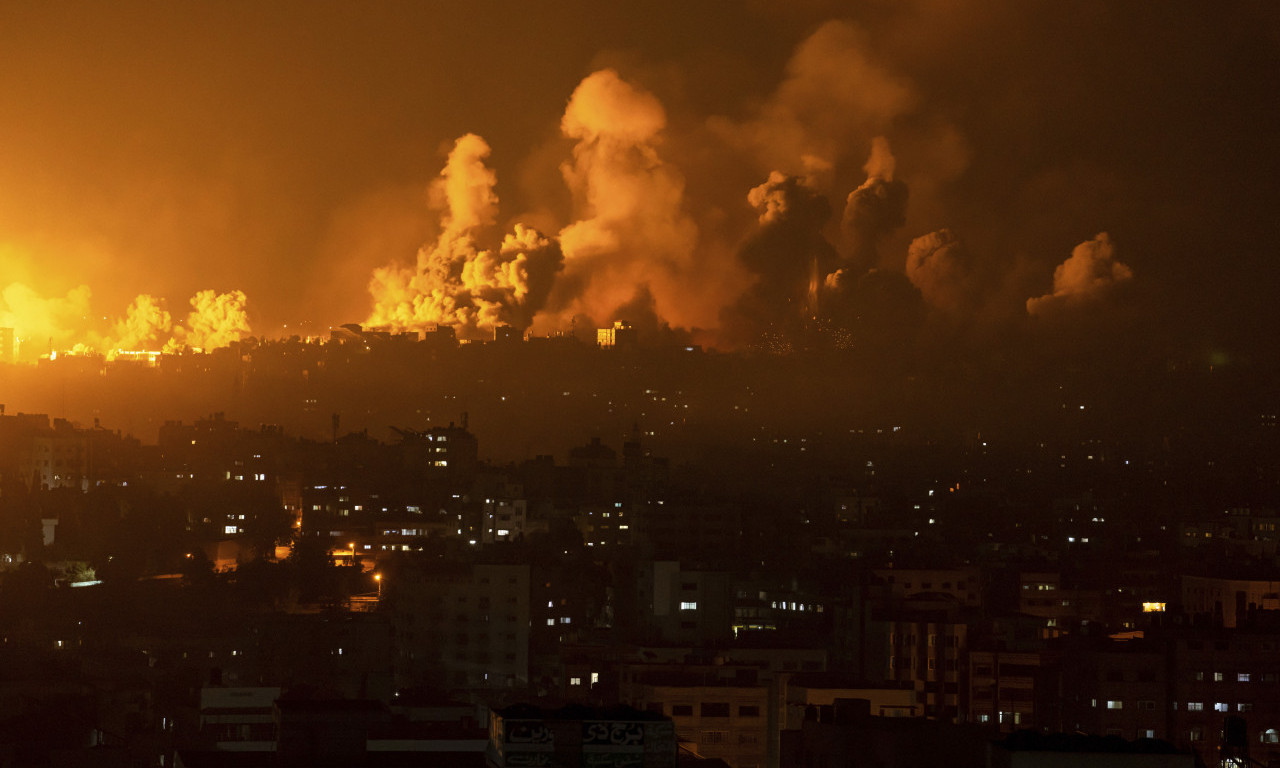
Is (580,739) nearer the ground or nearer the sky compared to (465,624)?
nearer the ground

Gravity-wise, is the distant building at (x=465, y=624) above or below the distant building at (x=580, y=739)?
above

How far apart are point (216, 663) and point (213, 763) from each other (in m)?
16.7

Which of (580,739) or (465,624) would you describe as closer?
(580,739)

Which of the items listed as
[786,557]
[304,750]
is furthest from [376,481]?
[304,750]

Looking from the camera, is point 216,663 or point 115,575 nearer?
point 216,663

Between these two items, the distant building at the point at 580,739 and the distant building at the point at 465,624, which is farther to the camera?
the distant building at the point at 465,624

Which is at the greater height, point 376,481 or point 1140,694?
point 376,481

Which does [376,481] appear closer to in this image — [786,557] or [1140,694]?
[786,557]

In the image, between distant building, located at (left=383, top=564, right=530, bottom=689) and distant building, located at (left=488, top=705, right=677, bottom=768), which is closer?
distant building, located at (left=488, top=705, right=677, bottom=768)

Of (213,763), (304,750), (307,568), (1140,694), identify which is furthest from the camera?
(307,568)

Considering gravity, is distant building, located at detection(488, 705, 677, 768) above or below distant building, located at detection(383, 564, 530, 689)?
below

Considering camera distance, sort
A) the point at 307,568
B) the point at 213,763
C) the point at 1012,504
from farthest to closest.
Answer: the point at 1012,504 < the point at 307,568 < the point at 213,763

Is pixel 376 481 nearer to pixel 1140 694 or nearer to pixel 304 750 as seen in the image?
pixel 1140 694

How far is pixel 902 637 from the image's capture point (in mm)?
26172
